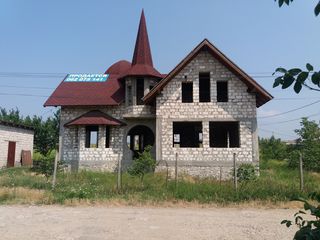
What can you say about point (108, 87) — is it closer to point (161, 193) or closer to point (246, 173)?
point (246, 173)

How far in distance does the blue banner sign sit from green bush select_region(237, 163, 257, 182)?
1191 cm

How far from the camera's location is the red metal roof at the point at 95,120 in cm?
2045

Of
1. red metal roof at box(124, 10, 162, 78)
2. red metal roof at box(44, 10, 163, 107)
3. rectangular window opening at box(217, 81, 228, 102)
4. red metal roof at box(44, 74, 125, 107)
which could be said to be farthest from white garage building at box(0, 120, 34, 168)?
rectangular window opening at box(217, 81, 228, 102)

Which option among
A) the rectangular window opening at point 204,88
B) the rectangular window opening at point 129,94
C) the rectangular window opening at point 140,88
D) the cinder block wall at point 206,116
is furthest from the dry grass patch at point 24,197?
the rectangular window opening at point 204,88

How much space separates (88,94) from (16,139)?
8705mm

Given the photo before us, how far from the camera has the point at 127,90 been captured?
21.6 meters

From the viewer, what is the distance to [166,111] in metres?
19.2

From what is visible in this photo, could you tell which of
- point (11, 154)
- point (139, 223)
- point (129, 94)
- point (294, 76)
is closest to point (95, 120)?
point (129, 94)

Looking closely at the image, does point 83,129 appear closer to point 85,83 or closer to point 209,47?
point 85,83

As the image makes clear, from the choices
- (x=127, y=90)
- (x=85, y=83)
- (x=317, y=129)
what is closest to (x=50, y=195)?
(x=127, y=90)

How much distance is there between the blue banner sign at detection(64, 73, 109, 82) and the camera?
2415 centimetres

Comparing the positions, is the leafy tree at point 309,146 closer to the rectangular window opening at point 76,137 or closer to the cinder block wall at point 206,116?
the cinder block wall at point 206,116

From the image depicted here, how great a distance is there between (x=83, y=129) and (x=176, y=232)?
47.6 ft

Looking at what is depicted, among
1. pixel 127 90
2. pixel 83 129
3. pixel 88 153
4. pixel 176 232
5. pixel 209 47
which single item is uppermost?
pixel 209 47
